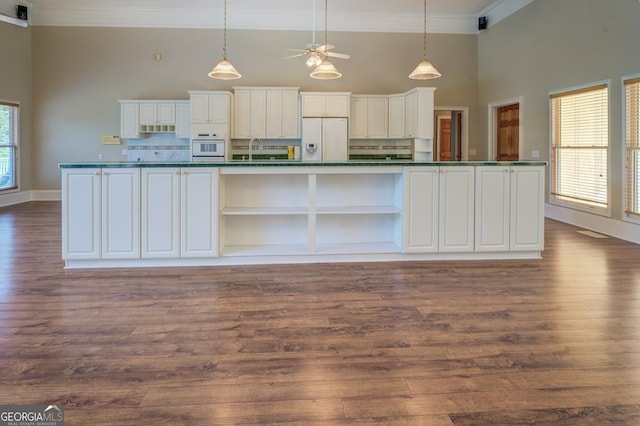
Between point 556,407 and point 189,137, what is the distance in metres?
7.86

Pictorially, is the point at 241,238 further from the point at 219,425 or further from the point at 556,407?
the point at 556,407

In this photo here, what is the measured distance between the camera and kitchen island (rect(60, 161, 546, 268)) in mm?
3986

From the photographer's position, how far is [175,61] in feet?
29.1

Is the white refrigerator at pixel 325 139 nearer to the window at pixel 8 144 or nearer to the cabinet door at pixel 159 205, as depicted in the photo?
the cabinet door at pixel 159 205

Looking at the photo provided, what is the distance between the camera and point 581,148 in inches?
256

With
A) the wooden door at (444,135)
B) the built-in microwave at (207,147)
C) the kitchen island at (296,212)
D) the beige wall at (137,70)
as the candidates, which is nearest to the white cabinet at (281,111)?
the beige wall at (137,70)

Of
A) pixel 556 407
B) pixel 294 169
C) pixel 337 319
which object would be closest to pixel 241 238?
pixel 294 169

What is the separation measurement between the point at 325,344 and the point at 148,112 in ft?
24.6

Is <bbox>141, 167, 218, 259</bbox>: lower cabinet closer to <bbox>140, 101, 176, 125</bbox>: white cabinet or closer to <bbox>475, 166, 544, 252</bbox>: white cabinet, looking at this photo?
<bbox>475, 166, 544, 252</bbox>: white cabinet

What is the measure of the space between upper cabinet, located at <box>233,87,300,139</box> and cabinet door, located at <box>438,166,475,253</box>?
4788 mm

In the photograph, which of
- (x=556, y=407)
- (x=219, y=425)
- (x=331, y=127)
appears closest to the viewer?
(x=219, y=425)

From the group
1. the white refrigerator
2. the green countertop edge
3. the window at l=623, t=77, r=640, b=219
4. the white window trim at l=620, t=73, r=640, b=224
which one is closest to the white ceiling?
the white refrigerator

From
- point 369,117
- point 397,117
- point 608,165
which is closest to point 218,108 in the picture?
point 369,117

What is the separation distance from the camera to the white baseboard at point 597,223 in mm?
5531
